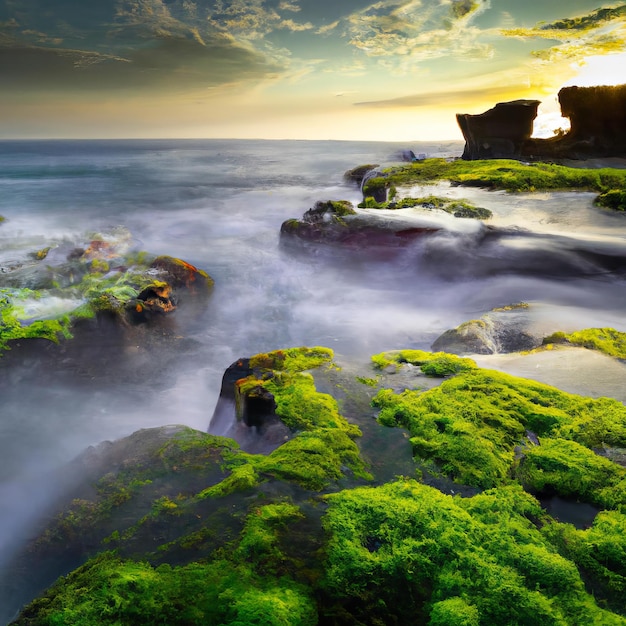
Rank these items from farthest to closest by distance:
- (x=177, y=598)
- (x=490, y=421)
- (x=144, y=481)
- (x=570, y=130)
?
(x=570, y=130) → (x=490, y=421) → (x=144, y=481) → (x=177, y=598)

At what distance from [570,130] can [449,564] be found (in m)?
22.1

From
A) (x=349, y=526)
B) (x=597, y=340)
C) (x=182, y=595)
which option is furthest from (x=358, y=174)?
(x=182, y=595)

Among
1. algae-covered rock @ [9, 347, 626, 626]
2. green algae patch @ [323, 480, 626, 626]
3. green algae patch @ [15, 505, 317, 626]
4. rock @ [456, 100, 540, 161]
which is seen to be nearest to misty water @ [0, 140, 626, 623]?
algae-covered rock @ [9, 347, 626, 626]

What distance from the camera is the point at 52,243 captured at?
1290 centimetres

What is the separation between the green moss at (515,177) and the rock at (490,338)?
7.33 metres

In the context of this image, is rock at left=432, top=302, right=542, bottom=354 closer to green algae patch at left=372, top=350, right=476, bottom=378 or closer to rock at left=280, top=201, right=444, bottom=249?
green algae patch at left=372, top=350, right=476, bottom=378

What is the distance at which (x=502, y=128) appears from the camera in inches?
813

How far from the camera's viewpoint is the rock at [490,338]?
5.03 metres

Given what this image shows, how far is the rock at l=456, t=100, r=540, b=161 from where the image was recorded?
19781 mm

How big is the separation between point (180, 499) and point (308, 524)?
2.76 ft

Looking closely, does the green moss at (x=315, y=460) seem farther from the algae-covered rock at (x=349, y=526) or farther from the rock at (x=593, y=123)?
the rock at (x=593, y=123)

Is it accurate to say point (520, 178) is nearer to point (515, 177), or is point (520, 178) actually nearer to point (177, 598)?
point (515, 177)

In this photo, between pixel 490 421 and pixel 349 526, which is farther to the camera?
pixel 490 421

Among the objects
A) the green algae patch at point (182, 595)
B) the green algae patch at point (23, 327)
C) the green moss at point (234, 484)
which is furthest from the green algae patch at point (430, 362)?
the green algae patch at point (23, 327)
